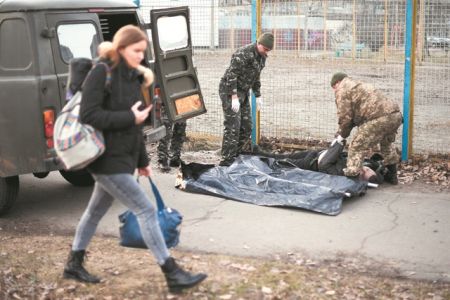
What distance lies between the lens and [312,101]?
37.6 feet

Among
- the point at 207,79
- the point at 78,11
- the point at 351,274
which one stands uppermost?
the point at 78,11

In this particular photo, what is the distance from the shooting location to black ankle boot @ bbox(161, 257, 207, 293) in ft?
15.3

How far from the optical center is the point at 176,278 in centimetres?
468

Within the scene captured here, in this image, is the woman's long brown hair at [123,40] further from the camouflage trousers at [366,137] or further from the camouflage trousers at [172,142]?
the camouflage trousers at [172,142]

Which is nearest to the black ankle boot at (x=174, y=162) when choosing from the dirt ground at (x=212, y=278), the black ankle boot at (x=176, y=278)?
the dirt ground at (x=212, y=278)

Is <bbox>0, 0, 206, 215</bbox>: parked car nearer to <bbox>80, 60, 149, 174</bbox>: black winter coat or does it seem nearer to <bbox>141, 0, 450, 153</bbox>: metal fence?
<bbox>80, 60, 149, 174</bbox>: black winter coat

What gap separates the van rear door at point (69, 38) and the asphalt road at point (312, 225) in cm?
161

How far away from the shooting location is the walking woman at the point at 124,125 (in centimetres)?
440

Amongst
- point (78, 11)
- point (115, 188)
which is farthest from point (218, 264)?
point (78, 11)

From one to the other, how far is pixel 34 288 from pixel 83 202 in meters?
2.66

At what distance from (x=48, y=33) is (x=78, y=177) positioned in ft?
7.34

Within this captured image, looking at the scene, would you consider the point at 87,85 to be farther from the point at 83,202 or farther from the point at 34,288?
the point at 83,202

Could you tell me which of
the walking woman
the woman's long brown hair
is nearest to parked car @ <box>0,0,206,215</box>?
the walking woman

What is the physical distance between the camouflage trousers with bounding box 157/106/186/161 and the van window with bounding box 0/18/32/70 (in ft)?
8.75
